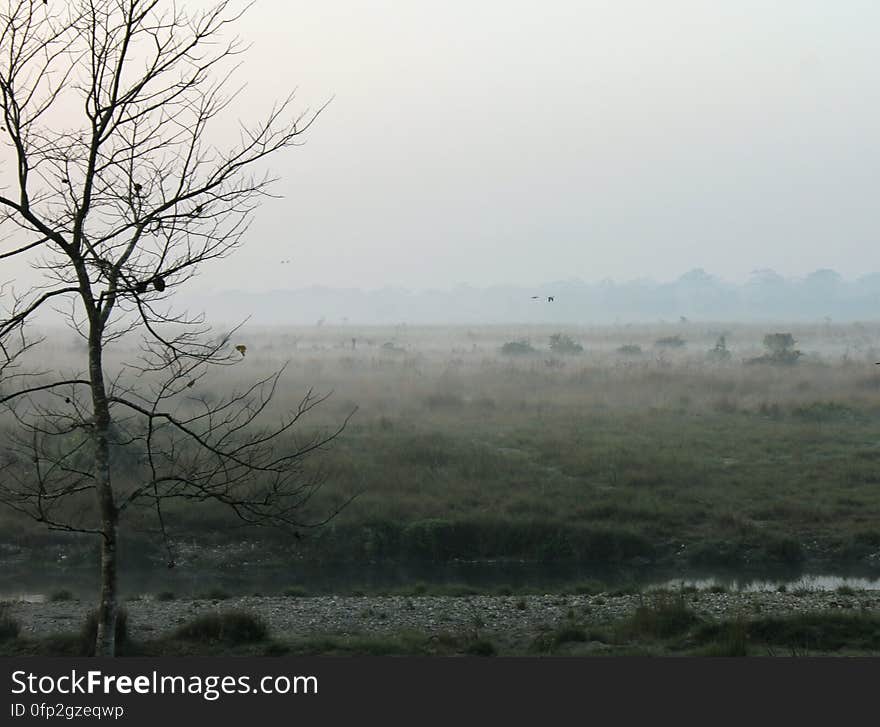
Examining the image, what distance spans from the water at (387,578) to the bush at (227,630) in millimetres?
6717

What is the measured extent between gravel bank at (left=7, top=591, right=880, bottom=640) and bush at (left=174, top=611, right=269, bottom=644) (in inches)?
20.8

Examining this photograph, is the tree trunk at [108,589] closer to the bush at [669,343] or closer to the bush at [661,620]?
the bush at [661,620]

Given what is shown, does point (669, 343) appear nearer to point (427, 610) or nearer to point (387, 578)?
point (387, 578)

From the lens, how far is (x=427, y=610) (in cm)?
1612

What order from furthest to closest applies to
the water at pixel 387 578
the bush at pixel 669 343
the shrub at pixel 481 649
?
the bush at pixel 669 343, the water at pixel 387 578, the shrub at pixel 481 649

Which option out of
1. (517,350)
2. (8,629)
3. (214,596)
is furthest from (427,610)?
(517,350)

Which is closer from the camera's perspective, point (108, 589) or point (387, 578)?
point (108, 589)

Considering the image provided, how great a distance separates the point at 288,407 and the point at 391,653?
99.8 ft

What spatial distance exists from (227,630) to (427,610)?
398cm

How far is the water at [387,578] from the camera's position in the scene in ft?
68.8

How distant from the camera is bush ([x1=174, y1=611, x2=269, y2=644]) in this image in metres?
13.4

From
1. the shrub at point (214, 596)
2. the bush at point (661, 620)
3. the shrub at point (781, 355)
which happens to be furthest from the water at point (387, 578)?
the shrub at point (781, 355)

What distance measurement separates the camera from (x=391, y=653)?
12227 mm

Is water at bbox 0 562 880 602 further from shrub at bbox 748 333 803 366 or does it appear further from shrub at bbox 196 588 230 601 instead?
shrub at bbox 748 333 803 366
